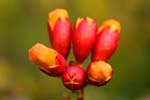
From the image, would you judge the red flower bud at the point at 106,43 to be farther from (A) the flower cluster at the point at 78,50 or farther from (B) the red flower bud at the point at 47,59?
(B) the red flower bud at the point at 47,59

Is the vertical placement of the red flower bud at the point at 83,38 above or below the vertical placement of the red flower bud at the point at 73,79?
above

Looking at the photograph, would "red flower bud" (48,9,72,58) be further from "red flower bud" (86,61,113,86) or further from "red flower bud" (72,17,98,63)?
"red flower bud" (86,61,113,86)

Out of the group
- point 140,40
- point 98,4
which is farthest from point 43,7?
point 140,40

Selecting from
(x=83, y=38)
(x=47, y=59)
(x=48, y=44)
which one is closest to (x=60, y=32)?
(x=83, y=38)

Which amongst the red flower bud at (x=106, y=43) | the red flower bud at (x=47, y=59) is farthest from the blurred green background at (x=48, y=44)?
the red flower bud at (x=47, y=59)

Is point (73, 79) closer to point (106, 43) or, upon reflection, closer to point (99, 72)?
point (99, 72)

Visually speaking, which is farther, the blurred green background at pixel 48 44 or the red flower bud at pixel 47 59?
the blurred green background at pixel 48 44

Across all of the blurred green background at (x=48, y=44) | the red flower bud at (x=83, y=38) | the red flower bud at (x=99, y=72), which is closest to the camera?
the red flower bud at (x=99, y=72)
